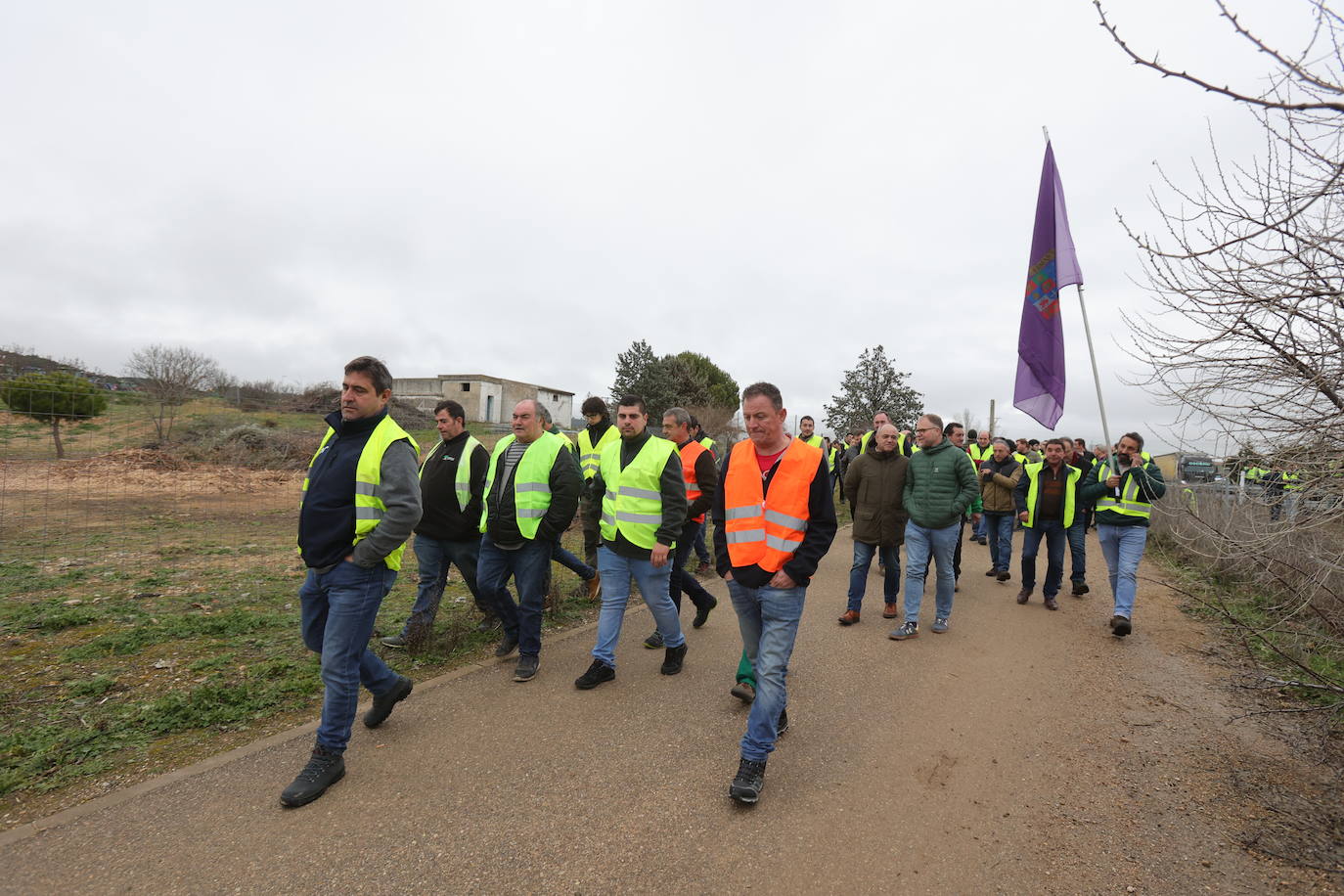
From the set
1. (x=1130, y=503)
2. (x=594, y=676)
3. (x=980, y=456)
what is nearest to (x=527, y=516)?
(x=594, y=676)

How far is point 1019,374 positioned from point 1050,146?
2.53 meters

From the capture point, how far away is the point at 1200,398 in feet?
9.77

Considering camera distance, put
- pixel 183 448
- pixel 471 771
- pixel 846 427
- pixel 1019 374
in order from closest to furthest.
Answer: pixel 471 771 → pixel 1019 374 → pixel 183 448 → pixel 846 427

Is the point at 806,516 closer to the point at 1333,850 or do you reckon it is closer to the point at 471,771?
the point at 471,771

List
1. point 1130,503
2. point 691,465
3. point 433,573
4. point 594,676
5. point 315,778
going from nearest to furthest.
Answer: point 315,778
point 594,676
point 433,573
point 691,465
point 1130,503

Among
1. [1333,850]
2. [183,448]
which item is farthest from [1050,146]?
[183,448]

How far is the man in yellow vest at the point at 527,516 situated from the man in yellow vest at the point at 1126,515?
16.9ft

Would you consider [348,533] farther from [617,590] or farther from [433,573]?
[433,573]

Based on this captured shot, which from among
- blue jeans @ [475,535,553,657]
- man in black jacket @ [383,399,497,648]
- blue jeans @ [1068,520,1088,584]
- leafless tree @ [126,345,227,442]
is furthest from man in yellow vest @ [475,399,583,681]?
leafless tree @ [126,345,227,442]

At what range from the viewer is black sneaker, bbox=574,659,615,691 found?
4.14m

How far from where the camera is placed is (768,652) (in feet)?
10.2

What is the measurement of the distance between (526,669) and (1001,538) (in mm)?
6882

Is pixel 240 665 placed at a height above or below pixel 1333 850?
below

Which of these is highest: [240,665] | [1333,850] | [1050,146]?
[1050,146]
